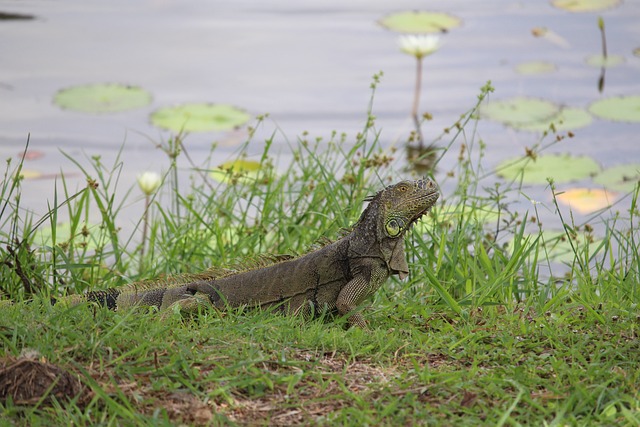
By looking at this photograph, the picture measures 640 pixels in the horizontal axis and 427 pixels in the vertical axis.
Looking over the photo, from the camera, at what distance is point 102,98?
10961 mm

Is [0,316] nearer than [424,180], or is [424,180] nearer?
[0,316]

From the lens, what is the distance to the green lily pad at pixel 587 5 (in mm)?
12813

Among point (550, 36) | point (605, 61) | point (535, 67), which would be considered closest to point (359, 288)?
point (535, 67)

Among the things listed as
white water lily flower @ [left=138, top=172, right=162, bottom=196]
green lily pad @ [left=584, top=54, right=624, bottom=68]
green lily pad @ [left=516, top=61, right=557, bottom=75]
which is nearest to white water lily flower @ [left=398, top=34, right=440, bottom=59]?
green lily pad @ [left=516, top=61, right=557, bottom=75]

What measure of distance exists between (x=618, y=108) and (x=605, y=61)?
1.35 metres

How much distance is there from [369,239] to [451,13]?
7969 mm

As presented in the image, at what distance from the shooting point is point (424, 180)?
5.46 metres

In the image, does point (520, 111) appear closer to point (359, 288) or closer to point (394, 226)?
point (394, 226)

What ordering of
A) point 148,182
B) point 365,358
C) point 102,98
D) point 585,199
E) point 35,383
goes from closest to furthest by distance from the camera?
1. point 35,383
2. point 365,358
3. point 148,182
4. point 585,199
5. point 102,98

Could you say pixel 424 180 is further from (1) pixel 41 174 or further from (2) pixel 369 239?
(1) pixel 41 174

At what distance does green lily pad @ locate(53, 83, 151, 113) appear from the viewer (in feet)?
35.3

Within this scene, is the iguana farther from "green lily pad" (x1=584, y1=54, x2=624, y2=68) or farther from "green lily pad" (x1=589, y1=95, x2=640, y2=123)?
"green lily pad" (x1=584, y1=54, x2=624, y2=68)

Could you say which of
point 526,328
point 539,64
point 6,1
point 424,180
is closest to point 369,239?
point 424,180

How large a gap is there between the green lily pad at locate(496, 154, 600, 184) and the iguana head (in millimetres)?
3972
